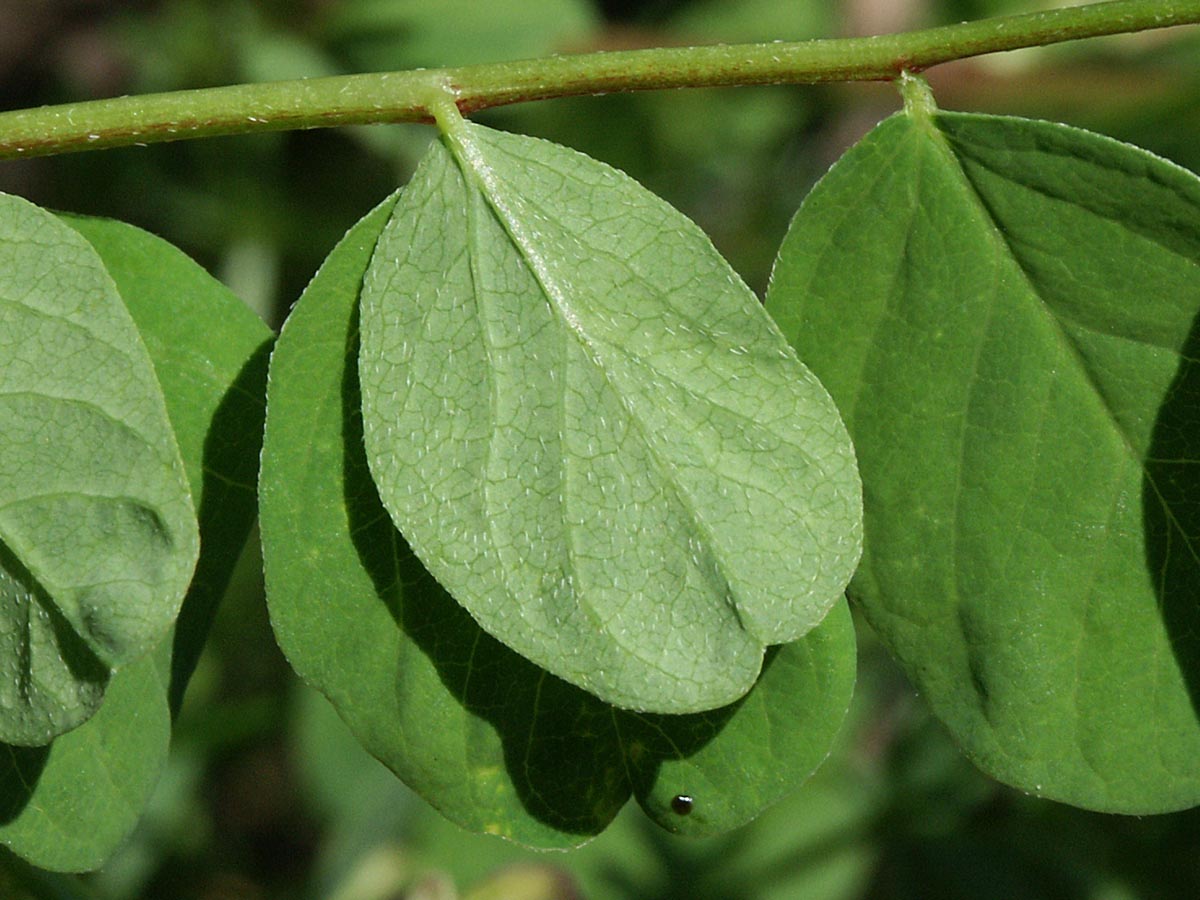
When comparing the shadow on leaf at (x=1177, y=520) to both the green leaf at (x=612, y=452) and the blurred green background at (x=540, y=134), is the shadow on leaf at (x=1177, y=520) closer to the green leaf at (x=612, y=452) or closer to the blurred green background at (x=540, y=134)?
the green leaf at (x=612, y=452)

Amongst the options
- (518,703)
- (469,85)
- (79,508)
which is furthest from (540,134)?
(79,508)

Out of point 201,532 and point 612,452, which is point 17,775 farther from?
point 612,452

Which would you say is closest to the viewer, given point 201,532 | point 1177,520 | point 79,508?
point 79,508

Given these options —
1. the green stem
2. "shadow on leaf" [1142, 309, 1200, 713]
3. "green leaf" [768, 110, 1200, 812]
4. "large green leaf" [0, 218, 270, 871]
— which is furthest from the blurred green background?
the green stem

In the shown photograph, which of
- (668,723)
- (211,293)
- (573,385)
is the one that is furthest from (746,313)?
(211,293)

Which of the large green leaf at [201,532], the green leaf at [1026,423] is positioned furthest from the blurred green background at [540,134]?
the green leaf at [1026,423]

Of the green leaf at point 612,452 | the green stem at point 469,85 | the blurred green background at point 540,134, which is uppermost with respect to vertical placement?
the green stem at point 469,85
